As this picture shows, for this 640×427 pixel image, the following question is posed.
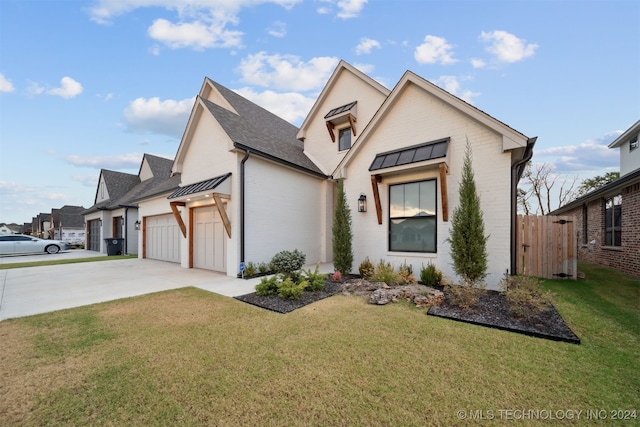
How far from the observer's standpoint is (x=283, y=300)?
6066 millimetres

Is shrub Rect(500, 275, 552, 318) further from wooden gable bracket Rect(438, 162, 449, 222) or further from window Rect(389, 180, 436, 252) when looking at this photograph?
window Rect(389, 180, 436, 252)

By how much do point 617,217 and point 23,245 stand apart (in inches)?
1432

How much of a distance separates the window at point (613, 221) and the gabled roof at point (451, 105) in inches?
328

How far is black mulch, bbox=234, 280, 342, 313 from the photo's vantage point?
218 inches

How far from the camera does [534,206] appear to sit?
26750 millimetres

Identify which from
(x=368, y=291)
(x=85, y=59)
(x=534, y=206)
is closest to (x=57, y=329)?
(x=368, y=291)

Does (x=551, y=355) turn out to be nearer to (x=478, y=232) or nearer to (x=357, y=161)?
(x=478, y=232)

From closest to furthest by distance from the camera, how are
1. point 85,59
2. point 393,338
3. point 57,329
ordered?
point 393,338 < point 57,329 < point 85,59

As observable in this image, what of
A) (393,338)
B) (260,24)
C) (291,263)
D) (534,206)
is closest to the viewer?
(393,338)

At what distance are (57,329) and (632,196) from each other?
17.0 metres

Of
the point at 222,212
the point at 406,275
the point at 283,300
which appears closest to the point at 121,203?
the point at 222,212

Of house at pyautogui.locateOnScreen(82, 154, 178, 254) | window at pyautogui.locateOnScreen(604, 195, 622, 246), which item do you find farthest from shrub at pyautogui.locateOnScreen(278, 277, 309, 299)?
house at pyautogui.locateOnScreen(82, 154, 178, 254)

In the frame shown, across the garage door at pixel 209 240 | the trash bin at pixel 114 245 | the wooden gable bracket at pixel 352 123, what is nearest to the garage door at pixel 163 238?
the garage door at pixel 209 240

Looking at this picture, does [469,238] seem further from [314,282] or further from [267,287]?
[267,287]
